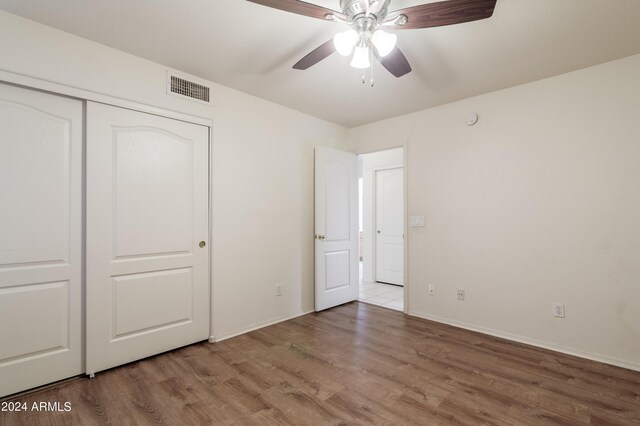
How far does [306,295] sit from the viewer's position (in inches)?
150

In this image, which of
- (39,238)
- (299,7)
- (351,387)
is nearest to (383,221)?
(351,387)

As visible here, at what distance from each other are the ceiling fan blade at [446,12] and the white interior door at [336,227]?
230 cm

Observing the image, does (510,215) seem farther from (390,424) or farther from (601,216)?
(390,424)

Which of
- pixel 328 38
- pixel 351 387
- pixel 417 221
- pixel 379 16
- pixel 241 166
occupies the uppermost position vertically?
pixel 328 38

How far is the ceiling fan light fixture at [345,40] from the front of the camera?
1691 millimetres

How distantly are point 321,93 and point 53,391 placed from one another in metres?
3.27

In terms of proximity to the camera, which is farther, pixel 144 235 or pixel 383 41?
pixel 144 235

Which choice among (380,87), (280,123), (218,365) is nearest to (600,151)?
(380,87)

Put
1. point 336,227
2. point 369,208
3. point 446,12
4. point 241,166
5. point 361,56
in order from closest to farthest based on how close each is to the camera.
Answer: point 446,12
point 361,56
point 241,166
point 336,227
point 369,208

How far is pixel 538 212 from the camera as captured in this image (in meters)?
2.86

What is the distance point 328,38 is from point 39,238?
98.0 inches

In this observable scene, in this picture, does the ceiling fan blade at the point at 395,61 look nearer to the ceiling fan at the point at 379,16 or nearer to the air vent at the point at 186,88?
the ceiling fan at the point at 379,16

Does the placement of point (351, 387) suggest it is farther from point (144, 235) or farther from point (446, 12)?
point (446, 12)

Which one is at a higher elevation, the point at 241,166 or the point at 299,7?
the point at 299,7
